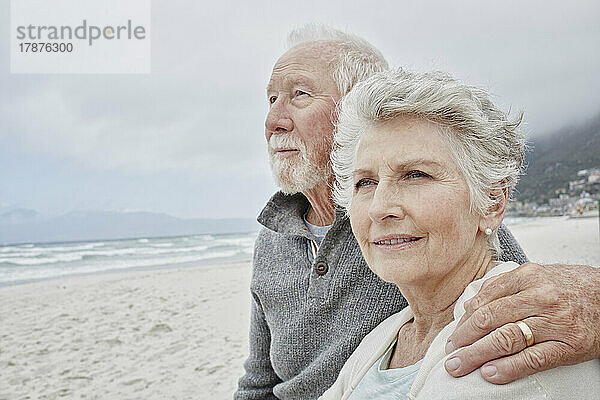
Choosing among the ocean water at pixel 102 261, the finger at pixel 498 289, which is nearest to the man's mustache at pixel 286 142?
the finger at pixel 498 289

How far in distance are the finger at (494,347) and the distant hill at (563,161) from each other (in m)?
45.5

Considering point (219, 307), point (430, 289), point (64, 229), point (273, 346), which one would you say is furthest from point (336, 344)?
point (64, 229)

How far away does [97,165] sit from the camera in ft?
189

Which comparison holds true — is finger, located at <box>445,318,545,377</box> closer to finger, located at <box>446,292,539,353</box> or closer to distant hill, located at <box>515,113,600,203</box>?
finger, located at <box>446,292,539,353</box>

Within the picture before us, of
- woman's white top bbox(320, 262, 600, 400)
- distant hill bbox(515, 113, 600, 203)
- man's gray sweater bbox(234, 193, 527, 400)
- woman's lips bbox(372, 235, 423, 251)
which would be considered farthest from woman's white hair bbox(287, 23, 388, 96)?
distant hill bbox(515, 113, 600, 203)

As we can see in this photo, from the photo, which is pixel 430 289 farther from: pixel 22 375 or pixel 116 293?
pixel 116 293

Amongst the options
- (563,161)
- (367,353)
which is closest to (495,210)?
(367,353)

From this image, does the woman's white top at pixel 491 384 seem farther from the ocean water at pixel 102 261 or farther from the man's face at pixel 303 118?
the ocean water at pixel 102 261

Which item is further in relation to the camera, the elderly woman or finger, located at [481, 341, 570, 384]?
the elderly woman

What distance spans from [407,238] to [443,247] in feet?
0.28

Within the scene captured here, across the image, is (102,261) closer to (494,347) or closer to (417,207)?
(417,207)

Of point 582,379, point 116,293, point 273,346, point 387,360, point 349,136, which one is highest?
point 349,136

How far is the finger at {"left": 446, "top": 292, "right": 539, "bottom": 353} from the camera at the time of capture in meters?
0.95

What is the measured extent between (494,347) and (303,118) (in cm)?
111
